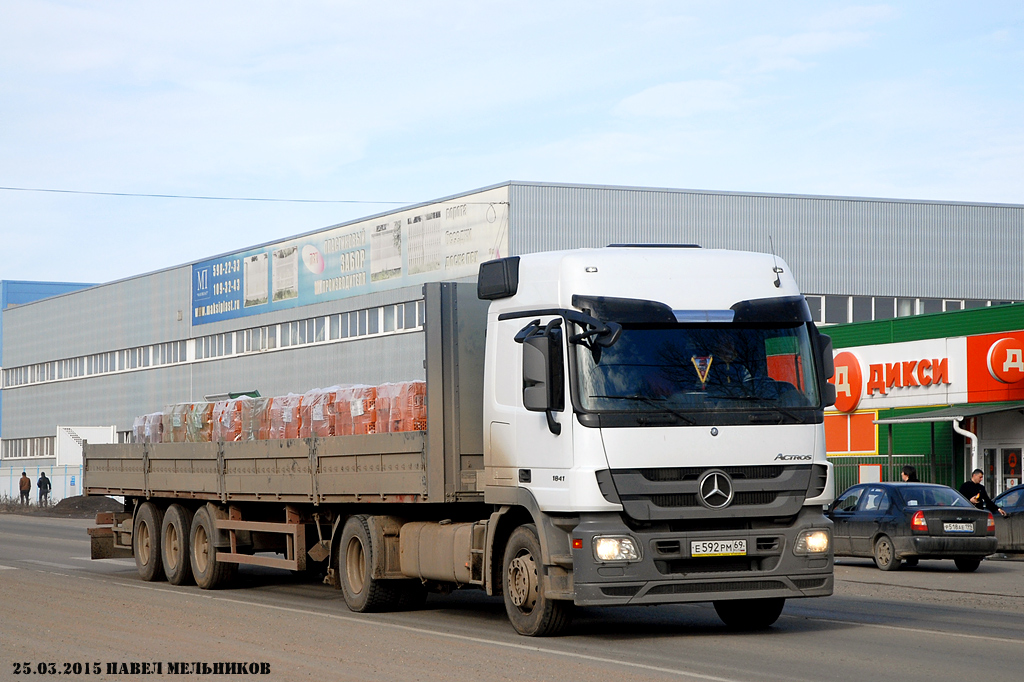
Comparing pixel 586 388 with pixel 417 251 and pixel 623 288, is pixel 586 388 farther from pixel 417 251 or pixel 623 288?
pixel 417 251

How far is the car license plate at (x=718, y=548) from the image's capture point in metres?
10.7

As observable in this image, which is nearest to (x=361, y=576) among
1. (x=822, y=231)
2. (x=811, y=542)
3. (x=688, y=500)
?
(x=688, y=500)

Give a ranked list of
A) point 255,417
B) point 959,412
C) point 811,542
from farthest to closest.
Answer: point 959,412, point 255,417, point 811,542

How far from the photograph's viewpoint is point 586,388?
35.2ft

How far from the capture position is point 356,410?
45.6 ft

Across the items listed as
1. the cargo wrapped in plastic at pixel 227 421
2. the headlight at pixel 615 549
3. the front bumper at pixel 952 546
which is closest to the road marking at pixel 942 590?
the front bumper at pixel 952 546

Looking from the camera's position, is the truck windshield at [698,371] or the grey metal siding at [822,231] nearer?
the truck windshield at [698,371]

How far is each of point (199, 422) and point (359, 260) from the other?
35.4 meters

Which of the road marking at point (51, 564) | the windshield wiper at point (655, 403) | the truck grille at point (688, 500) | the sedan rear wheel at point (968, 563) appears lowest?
the sedan rear wheel at point (968, 563)

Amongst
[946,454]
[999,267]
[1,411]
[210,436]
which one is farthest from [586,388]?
[1,411]

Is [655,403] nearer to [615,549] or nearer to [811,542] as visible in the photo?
[615,549]

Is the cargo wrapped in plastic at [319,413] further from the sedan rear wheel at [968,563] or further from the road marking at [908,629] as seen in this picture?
the sedan rear wheel at [968,563]

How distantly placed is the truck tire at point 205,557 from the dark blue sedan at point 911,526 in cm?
955

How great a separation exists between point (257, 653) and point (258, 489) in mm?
5258
